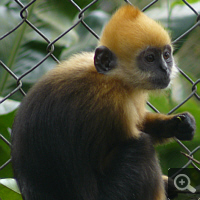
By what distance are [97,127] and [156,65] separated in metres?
0.42

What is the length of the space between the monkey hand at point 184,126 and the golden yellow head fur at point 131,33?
0.38 m

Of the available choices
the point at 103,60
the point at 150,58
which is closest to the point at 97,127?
the point at 103,60

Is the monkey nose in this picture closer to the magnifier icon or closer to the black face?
the black face

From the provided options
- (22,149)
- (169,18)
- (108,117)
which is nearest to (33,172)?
(22,149)

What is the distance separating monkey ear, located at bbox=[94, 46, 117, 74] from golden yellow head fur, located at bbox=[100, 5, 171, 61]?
4 centimetres

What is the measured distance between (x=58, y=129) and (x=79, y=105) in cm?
14

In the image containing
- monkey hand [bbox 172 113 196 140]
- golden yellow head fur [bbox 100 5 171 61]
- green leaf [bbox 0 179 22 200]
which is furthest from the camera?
monkey hand [bbox 172 113 196 140]

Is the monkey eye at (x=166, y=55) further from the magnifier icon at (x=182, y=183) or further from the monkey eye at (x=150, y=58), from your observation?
the magnifier icon at (x=182, y=183)

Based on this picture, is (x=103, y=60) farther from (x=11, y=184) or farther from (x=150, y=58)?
(x=11, y=184)

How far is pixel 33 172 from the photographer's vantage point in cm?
208

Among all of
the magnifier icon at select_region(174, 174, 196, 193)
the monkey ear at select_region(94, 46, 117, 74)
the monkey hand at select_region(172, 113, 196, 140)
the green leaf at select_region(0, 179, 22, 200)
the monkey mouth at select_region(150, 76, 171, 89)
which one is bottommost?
the magnifier icon at select_region(174, 174, 196, 193)

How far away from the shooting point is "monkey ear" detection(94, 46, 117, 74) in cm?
221

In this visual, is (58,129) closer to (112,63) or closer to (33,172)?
(33,172)

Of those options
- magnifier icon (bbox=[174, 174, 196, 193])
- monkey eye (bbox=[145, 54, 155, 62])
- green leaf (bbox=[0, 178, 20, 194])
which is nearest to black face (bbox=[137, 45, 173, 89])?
monkey eye (bbox=[145, 54, 155, 62])
